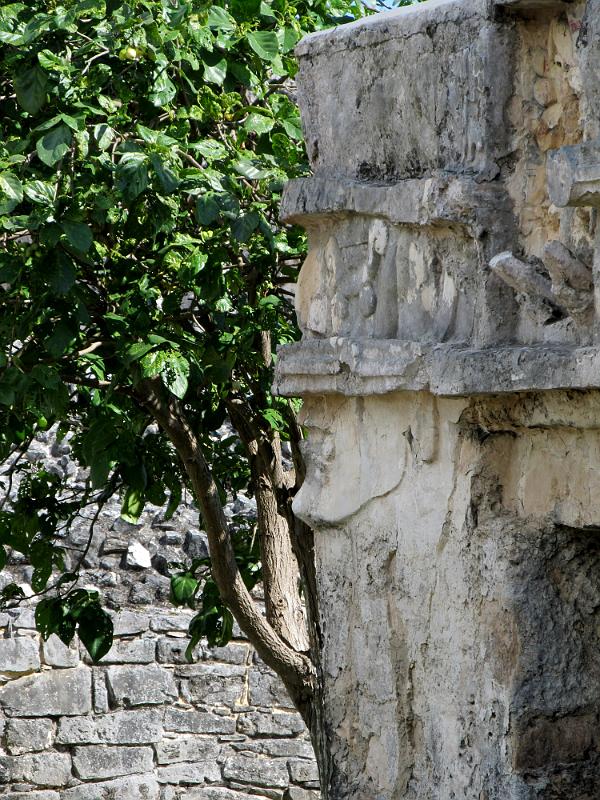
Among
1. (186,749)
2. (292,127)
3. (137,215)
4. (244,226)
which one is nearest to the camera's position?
(244,226)

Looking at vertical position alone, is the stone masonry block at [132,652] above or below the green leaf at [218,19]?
below

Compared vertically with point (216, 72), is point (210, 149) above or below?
below

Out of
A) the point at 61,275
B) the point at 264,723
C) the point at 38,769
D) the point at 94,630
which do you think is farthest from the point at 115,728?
the point at 61,275

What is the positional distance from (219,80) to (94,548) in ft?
12.1

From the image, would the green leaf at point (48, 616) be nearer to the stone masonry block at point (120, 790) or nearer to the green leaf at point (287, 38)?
the green leaf at point (287, 38)

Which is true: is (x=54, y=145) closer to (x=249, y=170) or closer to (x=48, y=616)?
(x=249, y=170)

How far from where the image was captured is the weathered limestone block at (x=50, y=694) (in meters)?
6.82

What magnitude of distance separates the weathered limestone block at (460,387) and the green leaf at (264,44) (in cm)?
88

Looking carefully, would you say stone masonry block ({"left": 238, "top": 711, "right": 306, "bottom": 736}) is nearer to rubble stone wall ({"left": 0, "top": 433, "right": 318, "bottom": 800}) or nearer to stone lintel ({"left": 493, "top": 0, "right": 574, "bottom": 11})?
rubble stone wall ({"left": 0, "top": 433, "right": 318, "bottom": 800})

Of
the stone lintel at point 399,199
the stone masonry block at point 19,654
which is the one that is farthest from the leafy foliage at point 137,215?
the stone masonry block at point 19,654

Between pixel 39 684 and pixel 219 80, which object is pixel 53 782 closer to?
pixel 39 684

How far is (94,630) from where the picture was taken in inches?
188

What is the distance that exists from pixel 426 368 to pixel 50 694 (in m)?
4.80

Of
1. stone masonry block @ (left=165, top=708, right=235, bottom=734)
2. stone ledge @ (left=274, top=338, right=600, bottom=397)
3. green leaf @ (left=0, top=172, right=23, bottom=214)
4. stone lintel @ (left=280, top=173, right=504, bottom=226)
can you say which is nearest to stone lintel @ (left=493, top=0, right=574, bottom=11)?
stone lintel @ (left=280, top=173, right=504, bottom=226)
